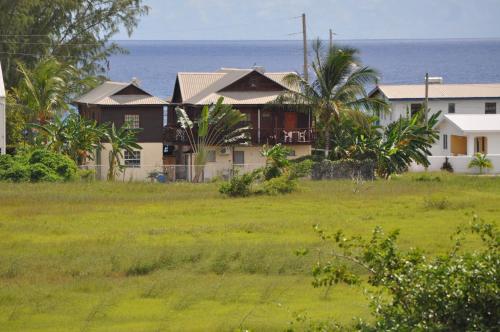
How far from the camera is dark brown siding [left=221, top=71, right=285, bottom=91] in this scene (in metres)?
59.3

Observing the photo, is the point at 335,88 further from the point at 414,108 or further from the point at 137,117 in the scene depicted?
the point at 414,108

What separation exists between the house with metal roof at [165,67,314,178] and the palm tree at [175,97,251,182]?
0.69 meters

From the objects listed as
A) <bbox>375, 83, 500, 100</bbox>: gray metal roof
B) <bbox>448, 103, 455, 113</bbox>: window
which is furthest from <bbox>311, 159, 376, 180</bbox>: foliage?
<bbox>448, 103, 455, 113</bbox>: window

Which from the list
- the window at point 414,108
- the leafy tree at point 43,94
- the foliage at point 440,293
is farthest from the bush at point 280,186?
the foliage at point 440,293

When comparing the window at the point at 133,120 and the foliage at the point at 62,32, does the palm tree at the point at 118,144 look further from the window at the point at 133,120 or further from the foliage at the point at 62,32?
the foliage at the point at 62,32

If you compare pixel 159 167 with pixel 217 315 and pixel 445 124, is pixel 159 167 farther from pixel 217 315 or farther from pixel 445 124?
pixel 217 315

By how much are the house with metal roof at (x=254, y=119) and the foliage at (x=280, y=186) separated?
12.0 meters

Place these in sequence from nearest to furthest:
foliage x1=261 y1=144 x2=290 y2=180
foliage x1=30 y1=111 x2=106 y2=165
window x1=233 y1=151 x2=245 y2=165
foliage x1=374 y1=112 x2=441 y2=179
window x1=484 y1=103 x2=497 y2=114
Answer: foliage x1=261 y1=144 x2=290 y2=180 → foliage x1=374 y1=112 x2=441 y2=179 → foliage x1=30 y1=111 x2=106 y2=165 → window x1=233 y1=151 x2=245 y2=165 → window x1=484 y1=103 x2=497 y2=114

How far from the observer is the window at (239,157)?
58219 millimetres

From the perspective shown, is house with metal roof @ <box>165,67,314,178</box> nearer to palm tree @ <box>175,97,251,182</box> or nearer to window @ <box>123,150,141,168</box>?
palm tree @ <box>175,97,251,182</box>

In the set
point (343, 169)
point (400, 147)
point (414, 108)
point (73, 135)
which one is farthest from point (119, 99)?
point (414, 108)

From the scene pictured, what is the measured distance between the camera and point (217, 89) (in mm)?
59875

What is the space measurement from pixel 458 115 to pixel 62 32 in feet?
95.4

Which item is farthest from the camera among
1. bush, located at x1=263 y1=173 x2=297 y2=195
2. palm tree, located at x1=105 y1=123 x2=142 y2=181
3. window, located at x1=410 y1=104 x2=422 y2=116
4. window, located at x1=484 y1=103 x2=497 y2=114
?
window, located at x1=410 y1=104 x2=422 y2=116
